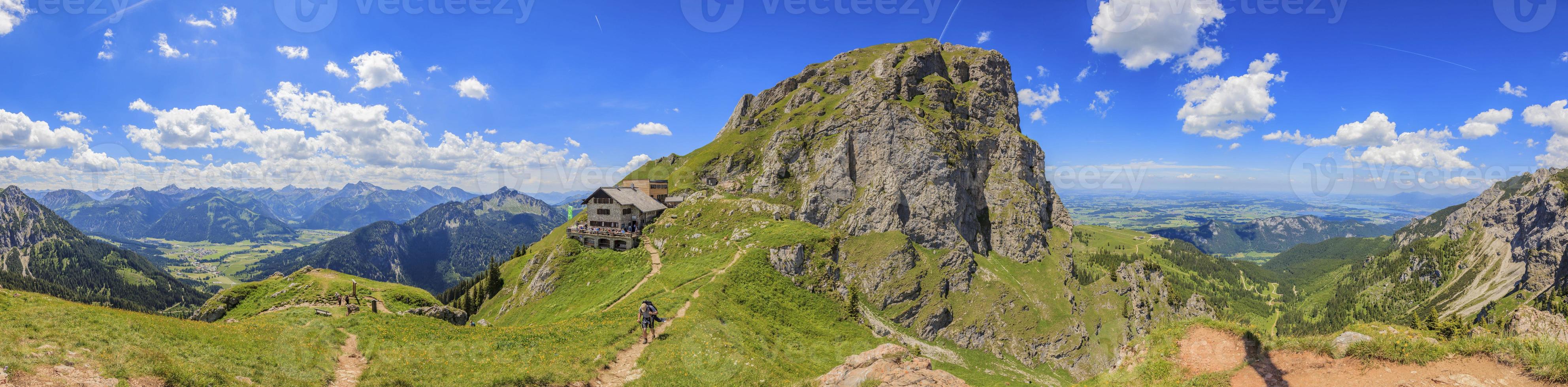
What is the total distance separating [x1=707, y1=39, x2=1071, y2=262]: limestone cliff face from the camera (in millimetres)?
87062

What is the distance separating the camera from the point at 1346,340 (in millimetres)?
14383

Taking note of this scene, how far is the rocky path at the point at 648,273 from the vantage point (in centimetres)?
5012

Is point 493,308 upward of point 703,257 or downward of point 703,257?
downward

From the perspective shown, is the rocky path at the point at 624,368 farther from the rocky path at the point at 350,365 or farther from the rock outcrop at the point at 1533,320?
the rock outcrop at the point at 1533,320

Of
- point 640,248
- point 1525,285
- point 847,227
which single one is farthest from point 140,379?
point 1525,285

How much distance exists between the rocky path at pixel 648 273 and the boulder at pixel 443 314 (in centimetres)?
1130

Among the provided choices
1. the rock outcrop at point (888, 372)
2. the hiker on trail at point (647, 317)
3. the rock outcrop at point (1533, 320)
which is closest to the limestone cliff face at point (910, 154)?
the rock outcrop at point (1533, 320)

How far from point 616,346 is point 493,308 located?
6052 cm

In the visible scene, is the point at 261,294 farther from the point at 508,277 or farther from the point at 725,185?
the point at 725,185

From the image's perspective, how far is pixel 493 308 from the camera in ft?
250

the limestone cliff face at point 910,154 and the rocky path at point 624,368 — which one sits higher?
the limestone cliff face at point 910,154

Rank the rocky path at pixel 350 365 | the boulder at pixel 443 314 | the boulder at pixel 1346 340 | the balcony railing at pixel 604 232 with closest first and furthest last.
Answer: the boulder at pixel 1346 340 < the rocky path at pixel 350 365 < the boulder at pixel 443 314 < the balcony railing at pixel 604 232

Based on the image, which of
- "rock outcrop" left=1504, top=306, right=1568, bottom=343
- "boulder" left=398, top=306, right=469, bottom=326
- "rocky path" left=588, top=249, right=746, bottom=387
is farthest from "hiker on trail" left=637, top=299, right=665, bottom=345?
"rock outcrop" left=1504, top=306, right=1568, bottom=343

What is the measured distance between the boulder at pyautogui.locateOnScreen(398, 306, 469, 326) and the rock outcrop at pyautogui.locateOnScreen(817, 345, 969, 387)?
1203 inches
